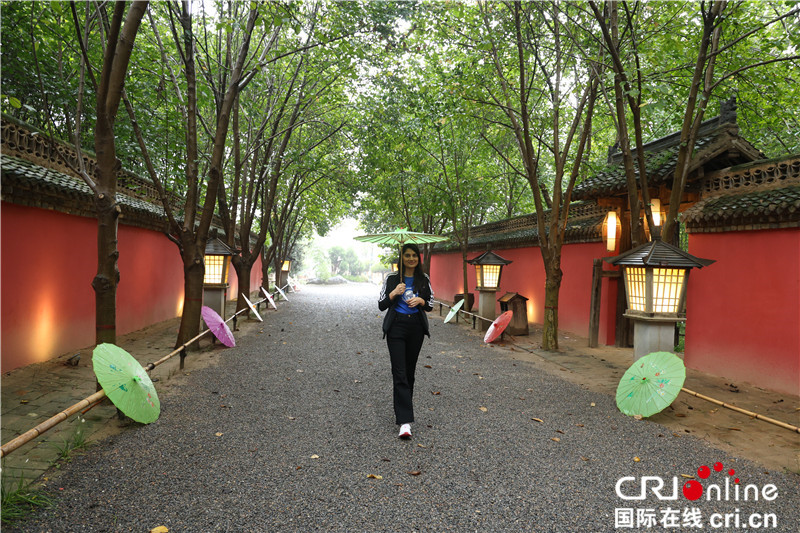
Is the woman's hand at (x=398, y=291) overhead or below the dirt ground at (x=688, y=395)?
overhead

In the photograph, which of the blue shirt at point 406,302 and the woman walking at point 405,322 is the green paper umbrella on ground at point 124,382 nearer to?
the woman walking at point 405,322

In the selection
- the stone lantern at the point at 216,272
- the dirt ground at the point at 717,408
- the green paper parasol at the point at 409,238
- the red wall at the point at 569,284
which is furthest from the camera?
the red wall at the point at 569,284

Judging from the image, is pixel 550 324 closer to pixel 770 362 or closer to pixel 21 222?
pixel 770 362

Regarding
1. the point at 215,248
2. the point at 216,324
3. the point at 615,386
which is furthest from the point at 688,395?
the point at 215,248

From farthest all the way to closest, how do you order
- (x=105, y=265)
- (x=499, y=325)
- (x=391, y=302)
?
(x=499, y=325), (x=105, y=265), (x=391, y=302)

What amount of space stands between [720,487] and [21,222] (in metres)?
8.60

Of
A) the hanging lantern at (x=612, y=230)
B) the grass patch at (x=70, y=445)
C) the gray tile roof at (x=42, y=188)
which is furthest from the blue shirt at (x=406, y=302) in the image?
the hanging lantern at (x=612, y=230)

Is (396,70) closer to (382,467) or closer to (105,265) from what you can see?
(105,265)

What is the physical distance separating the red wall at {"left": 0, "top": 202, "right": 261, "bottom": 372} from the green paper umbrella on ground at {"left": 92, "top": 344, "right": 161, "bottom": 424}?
3.13 metres

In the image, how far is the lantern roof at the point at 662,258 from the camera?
5.21 meters

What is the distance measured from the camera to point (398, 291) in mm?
4469

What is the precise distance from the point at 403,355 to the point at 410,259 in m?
1.01

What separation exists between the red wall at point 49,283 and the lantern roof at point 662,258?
8.19 m

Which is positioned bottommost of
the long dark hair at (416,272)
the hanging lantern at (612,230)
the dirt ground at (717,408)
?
the dirt ground at (717,408)
